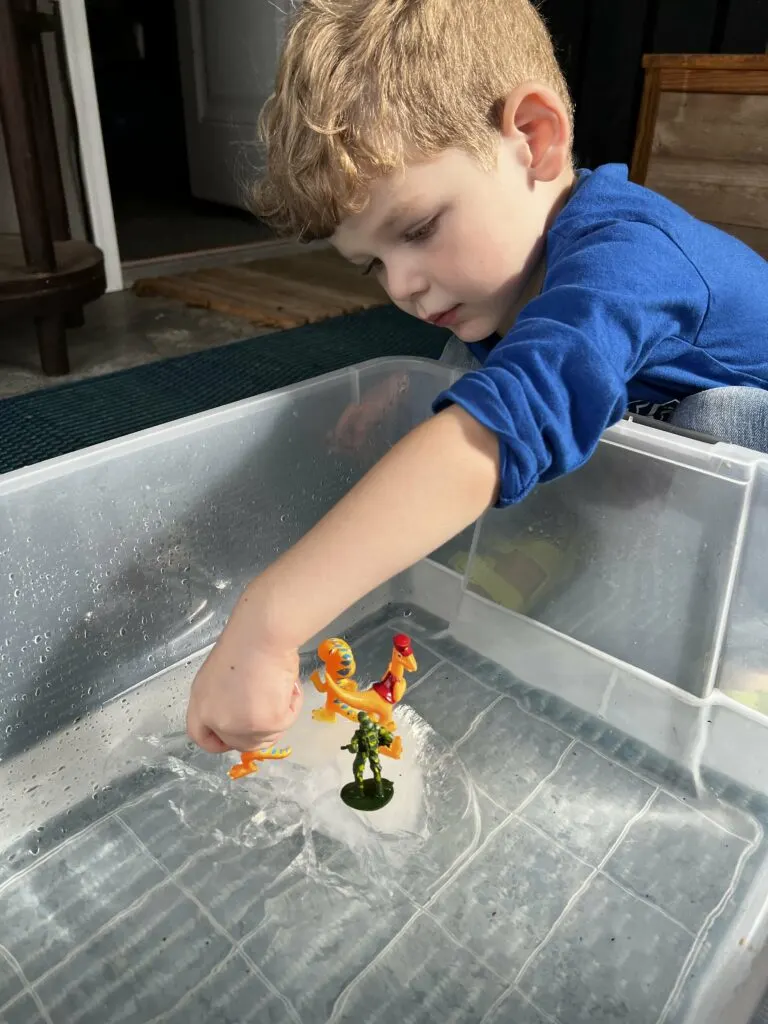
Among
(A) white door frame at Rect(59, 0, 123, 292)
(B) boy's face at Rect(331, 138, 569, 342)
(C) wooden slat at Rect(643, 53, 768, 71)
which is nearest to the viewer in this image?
(B) boy's face at Rect(331, 138, 569, 342)

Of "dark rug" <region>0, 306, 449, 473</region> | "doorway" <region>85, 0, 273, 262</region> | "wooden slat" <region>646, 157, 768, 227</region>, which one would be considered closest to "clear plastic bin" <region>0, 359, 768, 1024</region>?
"dark rug" <region>0, 306, 449, 473</region>

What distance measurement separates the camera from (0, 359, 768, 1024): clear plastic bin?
53cm

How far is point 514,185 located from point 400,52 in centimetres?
12

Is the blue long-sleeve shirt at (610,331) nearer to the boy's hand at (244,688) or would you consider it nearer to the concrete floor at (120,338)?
the boy's hand at (244,688)

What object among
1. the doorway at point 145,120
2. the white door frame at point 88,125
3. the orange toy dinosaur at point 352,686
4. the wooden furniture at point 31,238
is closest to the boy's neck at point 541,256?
the orange toy dinosaur at point 352,686

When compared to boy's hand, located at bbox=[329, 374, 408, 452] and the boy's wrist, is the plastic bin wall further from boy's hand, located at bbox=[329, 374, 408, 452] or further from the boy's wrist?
the boy's wrist

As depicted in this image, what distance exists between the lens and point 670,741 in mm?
682

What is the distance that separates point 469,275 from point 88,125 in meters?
1.41

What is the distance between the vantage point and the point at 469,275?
1.96ft

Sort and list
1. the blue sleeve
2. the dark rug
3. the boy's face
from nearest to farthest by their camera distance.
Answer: the blue sleeve, the boy's face, the dark rug

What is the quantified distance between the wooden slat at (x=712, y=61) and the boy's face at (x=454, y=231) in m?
1.00

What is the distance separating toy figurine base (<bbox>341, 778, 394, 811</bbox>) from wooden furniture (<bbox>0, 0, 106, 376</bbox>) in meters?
0.98

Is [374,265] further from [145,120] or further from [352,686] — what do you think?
[145,120]

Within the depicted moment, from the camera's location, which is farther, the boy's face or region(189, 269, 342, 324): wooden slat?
region(189, 269, 342, 324): wooden slat
